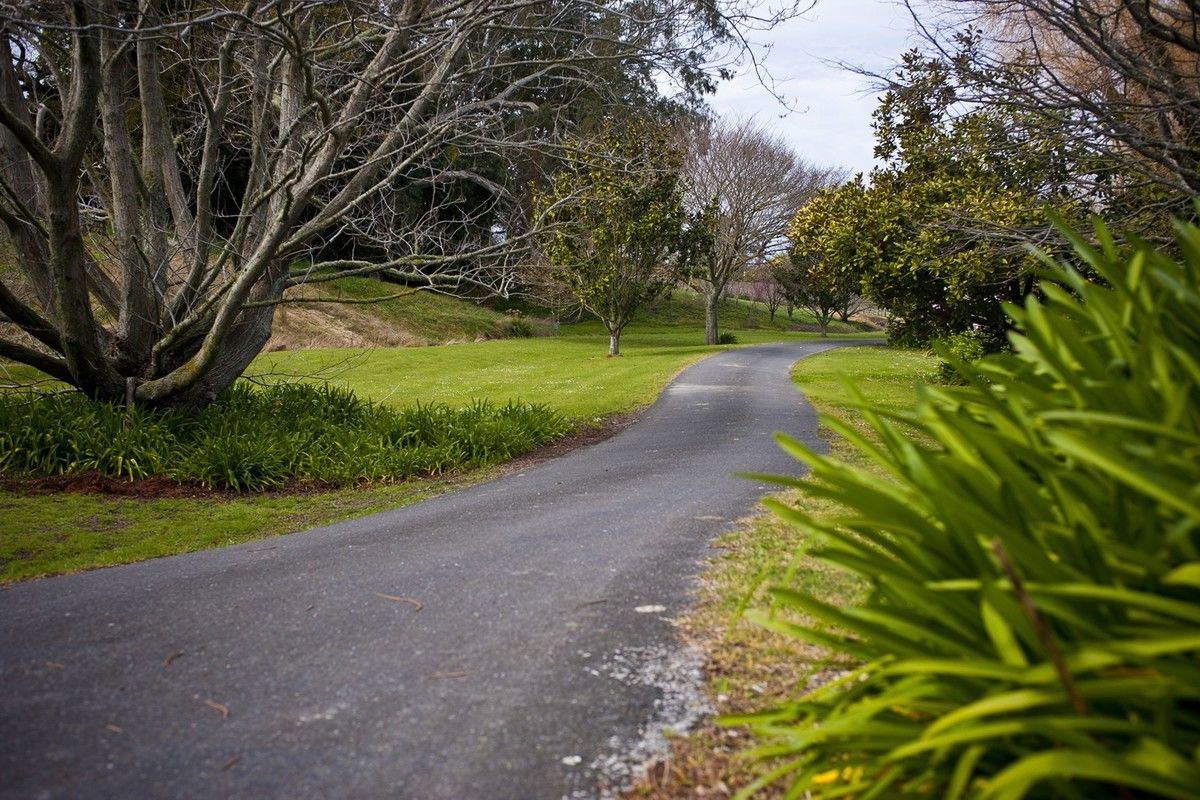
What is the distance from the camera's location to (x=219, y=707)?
9.99ft

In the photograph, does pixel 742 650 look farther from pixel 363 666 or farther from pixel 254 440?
pixel 254 440

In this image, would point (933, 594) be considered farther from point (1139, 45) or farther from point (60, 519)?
point (1139, 45)

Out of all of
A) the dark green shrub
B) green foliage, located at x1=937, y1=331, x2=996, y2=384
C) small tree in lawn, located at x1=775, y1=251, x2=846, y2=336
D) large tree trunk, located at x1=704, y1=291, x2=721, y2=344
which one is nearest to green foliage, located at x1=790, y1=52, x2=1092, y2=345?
green foliage, located at x1=937, y1=331, x2=996, y2=384

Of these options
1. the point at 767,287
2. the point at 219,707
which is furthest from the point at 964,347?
the point at 767,287

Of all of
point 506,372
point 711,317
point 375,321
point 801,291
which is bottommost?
point 506,372

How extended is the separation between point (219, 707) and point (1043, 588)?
8.95ft

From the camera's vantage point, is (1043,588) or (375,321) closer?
(1043,588)

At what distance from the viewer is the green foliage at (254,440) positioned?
9641mm

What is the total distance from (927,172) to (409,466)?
543 inches

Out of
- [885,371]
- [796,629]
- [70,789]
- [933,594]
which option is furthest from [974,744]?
[885,371]

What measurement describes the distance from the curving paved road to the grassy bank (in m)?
0.13

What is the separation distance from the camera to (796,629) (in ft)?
7.40

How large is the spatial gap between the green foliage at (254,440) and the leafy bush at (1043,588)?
8725 millimetres

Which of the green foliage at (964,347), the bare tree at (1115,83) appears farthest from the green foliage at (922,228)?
the bare tree at (1115,83)
